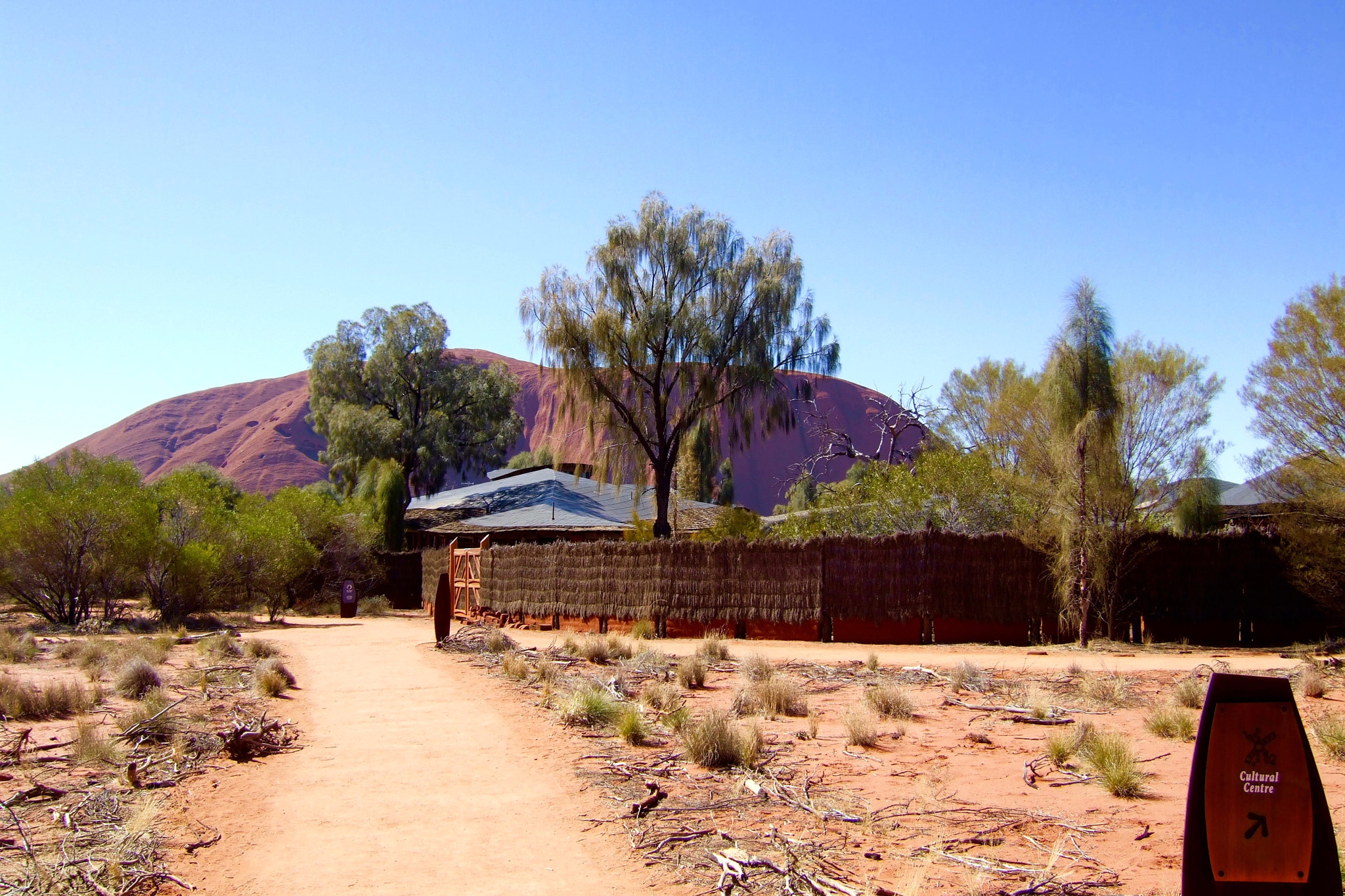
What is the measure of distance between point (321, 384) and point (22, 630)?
3431cm

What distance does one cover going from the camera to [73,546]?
77.9ft

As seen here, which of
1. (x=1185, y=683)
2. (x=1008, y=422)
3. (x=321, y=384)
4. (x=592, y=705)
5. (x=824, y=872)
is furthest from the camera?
(x=321, y=384)

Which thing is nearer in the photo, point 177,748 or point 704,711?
point 177,748

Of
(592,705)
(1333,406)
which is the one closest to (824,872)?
(592,705)

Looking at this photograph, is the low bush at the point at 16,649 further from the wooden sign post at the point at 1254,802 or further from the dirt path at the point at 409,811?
the wooden sign post at the point at 1254,802

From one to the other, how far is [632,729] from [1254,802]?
627cm

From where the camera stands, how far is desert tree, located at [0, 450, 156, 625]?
2309 cm

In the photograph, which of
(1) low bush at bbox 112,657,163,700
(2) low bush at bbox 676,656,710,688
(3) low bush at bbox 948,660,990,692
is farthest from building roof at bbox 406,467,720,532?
(1) low bush at bbox 112,657,163,700

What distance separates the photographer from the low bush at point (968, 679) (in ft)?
40.0

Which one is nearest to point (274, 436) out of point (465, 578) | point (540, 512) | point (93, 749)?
point (540, 512)

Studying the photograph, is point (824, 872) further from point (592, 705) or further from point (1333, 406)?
point (1333, 406)

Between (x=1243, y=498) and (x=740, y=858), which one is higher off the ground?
(x=1243, y=498)

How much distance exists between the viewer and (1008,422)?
26234 millimetres

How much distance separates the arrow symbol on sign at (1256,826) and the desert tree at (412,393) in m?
51.1
